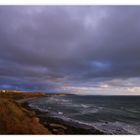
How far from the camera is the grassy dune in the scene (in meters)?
2.75

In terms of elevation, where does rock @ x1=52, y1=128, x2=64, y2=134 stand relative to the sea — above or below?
below

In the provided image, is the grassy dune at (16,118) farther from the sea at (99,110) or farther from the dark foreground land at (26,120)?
the sea at (99,110)

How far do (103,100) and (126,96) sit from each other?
23 centimetres

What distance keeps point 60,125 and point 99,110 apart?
1.35 ft

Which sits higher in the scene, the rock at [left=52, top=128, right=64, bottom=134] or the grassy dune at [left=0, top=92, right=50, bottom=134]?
the grassy dune at [left=0, top=92, right=50, bottom=134]

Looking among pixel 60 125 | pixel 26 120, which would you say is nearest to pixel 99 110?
pixel 60 125

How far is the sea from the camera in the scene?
272 centimetres

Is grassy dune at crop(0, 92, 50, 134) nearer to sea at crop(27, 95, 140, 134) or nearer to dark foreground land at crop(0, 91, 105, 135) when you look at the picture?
dark foreground land at crop(0, 91, 105, 135)

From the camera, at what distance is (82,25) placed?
2.76m

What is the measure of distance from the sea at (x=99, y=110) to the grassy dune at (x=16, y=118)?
11 centimetres

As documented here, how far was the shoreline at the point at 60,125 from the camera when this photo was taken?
2.72 metres

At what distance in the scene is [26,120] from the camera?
109 inches

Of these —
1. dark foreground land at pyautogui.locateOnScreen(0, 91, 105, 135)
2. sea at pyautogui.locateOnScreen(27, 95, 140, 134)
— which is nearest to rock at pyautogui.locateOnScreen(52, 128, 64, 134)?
dark foreground land at pyautogui.locateOnScreen(0, 91, 105, 135)
